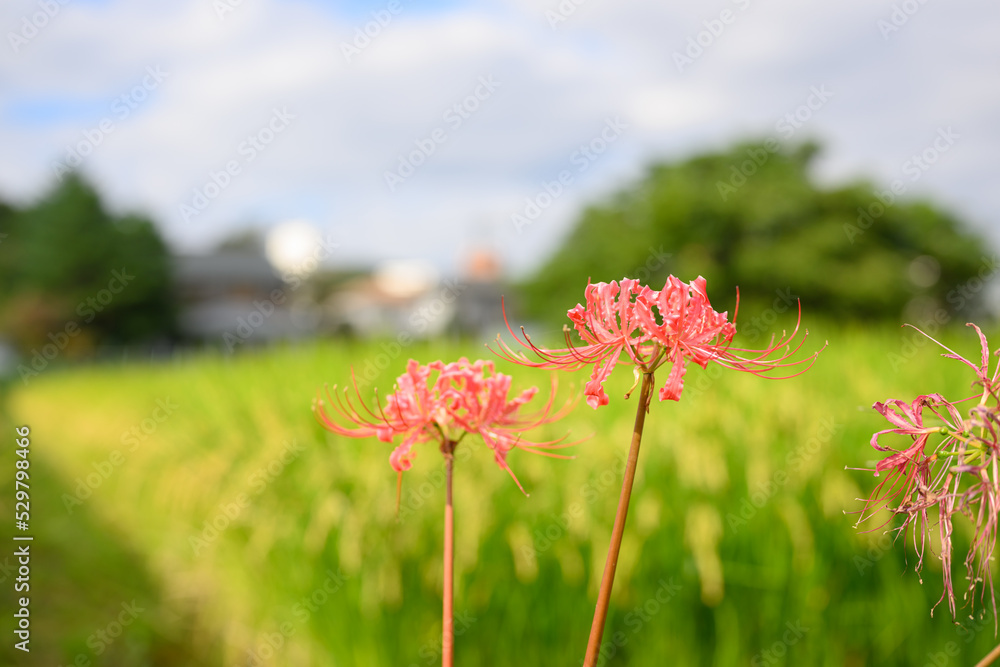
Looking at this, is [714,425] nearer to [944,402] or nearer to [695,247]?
[944,402]

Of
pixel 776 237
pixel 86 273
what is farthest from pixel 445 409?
pixel 86 273

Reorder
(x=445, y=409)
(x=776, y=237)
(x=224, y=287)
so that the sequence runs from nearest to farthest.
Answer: (x=445, y=409), (x=776, y=237), (x=224, y=287)

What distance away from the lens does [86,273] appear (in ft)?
110

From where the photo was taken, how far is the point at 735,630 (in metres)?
2.93

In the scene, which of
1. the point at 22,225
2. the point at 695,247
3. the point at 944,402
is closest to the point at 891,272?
the point at 695,247

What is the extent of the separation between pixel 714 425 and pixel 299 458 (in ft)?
6.16

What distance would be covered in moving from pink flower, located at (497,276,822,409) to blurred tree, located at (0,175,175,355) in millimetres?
33430

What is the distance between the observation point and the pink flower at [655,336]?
0.55 meters

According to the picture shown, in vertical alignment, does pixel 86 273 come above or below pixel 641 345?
below

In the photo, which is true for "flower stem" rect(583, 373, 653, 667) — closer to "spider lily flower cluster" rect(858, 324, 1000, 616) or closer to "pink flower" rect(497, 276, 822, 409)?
"pink flower" rect(497, 276, 822, 409)

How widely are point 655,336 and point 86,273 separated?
3718cm

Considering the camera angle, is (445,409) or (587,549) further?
(587,549)

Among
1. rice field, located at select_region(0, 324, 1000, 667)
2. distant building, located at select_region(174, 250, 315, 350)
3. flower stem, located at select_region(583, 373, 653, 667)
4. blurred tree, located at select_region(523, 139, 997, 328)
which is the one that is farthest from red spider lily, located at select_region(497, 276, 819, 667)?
distant building, located at select_region(174, 250, 315, 350)

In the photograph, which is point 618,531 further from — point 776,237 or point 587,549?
point 776,237
